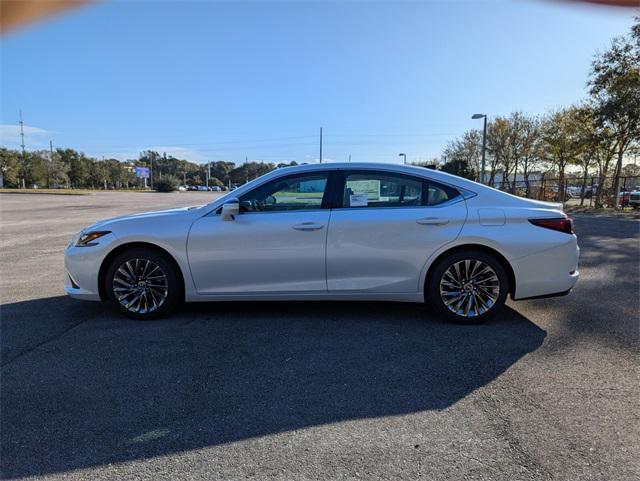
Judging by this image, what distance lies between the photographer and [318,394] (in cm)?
301

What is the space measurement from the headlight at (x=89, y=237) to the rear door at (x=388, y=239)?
2.33 meters

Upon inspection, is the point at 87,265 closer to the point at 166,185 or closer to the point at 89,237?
the point at 89,237

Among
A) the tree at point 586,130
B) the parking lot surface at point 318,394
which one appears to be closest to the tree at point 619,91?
the tree at point 586,130

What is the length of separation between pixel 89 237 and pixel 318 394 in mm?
2995

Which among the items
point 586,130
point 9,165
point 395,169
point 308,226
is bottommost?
point 308,226

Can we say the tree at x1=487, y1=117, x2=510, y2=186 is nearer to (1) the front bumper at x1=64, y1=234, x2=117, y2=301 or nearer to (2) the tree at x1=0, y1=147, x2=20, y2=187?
(1) the front bumper at x1=64, y1=234, x2=117, y2=301

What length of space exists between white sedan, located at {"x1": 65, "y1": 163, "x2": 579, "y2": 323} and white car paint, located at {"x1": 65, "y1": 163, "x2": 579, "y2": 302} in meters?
0.01

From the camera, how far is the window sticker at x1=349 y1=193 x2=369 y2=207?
448 centimetres

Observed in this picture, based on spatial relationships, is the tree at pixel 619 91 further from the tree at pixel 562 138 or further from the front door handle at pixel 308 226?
the front door handle at pixel 308 226

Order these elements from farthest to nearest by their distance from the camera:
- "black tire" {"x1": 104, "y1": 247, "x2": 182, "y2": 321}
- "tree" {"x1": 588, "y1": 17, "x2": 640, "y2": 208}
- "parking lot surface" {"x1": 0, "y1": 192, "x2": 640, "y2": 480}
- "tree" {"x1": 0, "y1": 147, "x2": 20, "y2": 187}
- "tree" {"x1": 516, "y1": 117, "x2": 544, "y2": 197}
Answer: "tree" {"x1": 0, "y1": 147, "x2": 20, "y2": 187}, "tree" {"x1": 516, "y1": 117, "x2": 544, "y2": 197}, "tree" {"x1": 588, "y1": 17, "x2": 640, "y2": 208}, "black tire" {"x1": 104, "y1": 247, "x2": 182, "y2": 321}, "parking lot surface" {"x1": 0, "y1": 192, "x2": 640, "y2": 480}

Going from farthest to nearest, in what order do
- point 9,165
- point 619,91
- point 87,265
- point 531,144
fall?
1. point 9,165
2. point 531,144
3. point 619,91
4. point 87,265

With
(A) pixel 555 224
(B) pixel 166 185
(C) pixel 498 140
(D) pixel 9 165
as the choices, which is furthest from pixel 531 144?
(D) pixel 9 165

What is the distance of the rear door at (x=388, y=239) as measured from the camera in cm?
432

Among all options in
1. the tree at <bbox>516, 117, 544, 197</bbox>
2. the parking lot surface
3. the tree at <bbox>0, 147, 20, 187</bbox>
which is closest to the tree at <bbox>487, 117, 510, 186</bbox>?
the tree at <bbox>516, 117, 544, 197</bbox>
